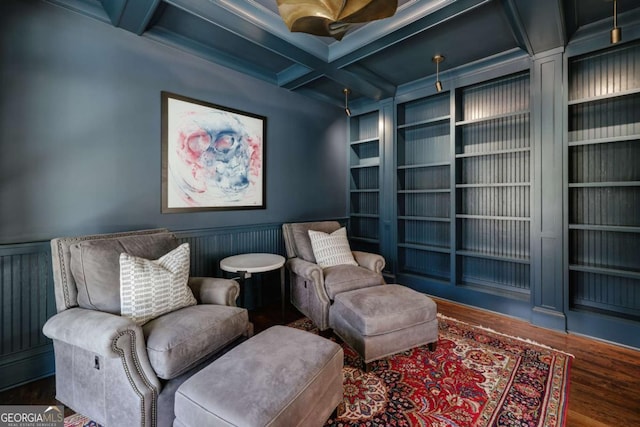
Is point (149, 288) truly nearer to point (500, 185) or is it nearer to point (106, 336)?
point (106, 336)

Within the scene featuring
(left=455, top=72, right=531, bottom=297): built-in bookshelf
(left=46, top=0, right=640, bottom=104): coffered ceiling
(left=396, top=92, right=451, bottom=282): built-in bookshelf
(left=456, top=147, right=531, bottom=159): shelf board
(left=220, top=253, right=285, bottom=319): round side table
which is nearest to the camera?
(left=46, top=0, right=640, bottom=104): coffered ceiling

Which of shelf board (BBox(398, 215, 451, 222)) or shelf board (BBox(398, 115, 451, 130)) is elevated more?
shelf board (BBox(398, 115, 451, 130))

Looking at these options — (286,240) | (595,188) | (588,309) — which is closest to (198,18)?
(286,240)

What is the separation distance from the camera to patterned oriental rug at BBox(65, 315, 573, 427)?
5.23 ft

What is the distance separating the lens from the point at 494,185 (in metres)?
3.12

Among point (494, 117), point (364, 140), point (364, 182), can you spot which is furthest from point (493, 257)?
point (364, 140)

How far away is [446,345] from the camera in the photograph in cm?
238

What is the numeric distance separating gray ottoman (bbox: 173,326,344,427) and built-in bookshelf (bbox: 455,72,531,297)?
251cm

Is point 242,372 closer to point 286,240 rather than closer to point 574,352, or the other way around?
point 286,240

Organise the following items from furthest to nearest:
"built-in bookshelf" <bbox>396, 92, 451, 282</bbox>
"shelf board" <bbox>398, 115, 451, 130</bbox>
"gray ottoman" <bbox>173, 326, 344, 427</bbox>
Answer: "built-in bookshelf" <bbox>396, 92, 451, 282</bbox>, "shelf board" <bbox>398, 115, 451, 130</bbox>, "gray ottoman" <bbox>173, 326, 344, 427</bbox>

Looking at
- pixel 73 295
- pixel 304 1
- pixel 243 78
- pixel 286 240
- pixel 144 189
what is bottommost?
pixel 73 295

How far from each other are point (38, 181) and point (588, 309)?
448 centimetres

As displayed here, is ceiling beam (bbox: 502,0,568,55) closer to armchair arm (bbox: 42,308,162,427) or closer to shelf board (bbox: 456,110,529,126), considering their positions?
shelf board (bbox: 456,110,529,126)

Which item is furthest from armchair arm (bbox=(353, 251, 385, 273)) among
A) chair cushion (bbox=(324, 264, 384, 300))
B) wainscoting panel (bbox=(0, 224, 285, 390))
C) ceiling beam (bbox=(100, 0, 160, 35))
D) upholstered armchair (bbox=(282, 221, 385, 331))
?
ceiling beam (bbox=(100, 0, 160, 35))
